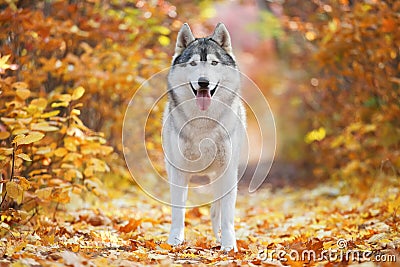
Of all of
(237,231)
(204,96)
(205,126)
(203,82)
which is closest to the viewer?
(203,82)

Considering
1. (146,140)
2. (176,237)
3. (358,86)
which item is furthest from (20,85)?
(358,86)

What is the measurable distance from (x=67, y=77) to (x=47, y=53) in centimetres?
79

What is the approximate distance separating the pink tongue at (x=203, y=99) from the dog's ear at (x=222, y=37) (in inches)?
21.8

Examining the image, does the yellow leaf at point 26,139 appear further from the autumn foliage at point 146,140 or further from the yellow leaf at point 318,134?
the yellow leaf at point 318,134

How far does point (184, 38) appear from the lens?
4500 mm

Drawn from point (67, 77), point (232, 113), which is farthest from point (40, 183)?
point (232, 113)

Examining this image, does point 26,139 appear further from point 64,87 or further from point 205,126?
point 64,87

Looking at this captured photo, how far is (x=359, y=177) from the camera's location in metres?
7.33

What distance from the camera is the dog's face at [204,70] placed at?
162 inches

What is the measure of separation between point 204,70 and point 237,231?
1916mm

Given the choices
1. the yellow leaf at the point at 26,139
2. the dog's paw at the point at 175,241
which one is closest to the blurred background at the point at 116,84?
the yellow leaf at the point at 26,139

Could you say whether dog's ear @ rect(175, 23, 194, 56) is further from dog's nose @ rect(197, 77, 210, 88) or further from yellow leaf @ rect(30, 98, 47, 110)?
yellow leaf @ rect(30, 98, 47, 110)

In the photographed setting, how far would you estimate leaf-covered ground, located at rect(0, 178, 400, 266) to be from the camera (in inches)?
131

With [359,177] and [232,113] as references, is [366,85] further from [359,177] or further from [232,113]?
[232,113]
